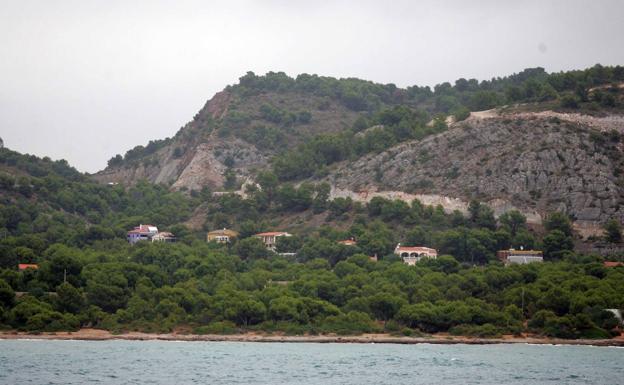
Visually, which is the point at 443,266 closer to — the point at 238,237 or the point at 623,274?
the point at 623,274

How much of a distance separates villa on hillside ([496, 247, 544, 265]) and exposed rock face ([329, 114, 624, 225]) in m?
8.70

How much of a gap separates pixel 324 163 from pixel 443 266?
152ft

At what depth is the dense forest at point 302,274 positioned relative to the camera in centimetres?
9712

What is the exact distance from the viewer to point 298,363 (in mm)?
77750

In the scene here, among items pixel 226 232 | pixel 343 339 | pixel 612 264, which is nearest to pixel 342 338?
pixel 343 339

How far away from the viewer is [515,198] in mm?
131750

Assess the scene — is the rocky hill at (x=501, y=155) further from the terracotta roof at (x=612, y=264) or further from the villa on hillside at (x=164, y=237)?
the villa on hillside at (x=164, y=237)

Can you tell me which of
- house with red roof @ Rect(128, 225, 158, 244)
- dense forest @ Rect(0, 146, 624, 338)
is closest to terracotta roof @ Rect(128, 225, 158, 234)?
house with red roof @ Rect(128, 225, 158, 244)

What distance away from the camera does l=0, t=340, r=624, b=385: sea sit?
6781 centimetres

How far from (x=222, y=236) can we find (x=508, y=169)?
118ft

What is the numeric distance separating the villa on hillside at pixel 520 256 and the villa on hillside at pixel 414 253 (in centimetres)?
737

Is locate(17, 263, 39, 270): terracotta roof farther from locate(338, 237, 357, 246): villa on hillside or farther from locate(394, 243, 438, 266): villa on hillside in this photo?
locate(394, 243, 438, 266): villa on hillside

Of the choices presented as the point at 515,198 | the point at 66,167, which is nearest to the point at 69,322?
the point at 515,198

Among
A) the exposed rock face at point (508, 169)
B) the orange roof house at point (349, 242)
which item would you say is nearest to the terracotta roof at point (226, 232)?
the exposed rock face at point (508, 169)
